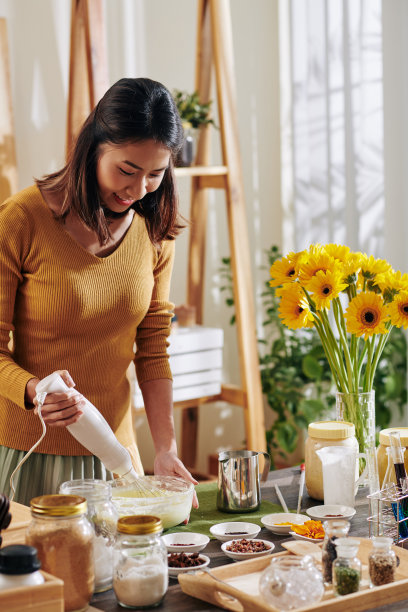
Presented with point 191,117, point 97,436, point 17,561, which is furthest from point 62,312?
point 191,117

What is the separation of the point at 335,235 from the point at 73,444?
223 centimetres

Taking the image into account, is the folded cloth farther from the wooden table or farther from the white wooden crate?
the white wooden crate

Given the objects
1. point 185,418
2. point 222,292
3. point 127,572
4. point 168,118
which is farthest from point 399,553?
point 222,292

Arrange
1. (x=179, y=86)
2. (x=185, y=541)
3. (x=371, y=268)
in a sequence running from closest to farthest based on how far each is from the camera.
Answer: (x=185, y=541)
(x=371, y=268)
(x=179, y=86)

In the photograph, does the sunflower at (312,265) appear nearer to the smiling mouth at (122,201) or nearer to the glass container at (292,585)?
the smiling mouth at (122,201)

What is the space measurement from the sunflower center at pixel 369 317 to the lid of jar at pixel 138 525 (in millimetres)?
781

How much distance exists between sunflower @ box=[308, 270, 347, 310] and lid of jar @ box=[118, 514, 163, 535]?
74 cm

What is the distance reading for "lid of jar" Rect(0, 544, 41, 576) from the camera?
1.11 metres

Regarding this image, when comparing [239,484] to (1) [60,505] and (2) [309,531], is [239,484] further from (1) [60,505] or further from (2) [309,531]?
(1) [60,505]

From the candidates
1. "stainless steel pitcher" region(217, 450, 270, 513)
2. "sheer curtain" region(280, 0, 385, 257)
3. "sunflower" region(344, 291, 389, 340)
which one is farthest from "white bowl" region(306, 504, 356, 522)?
"sheer curtain" region(280, 0, 385, 257)

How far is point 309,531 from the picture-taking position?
158cm

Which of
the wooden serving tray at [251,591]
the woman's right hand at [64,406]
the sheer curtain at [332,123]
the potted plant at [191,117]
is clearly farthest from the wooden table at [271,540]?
the sheer curtain at [332,123]

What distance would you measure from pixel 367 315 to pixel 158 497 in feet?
2.00

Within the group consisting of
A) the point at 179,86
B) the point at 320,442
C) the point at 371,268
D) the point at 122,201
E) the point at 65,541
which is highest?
the point at 179,86
